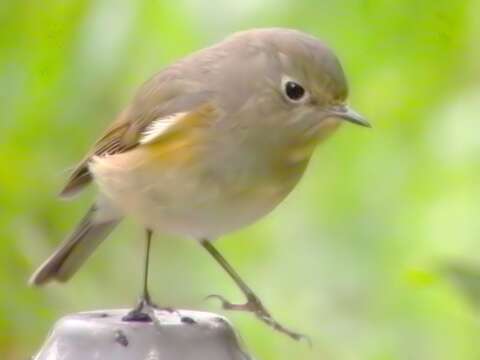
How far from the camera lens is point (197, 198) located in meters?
3.37

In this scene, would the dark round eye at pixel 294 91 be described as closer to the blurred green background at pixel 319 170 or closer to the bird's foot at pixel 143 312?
the blurred green background at pixel 319 170

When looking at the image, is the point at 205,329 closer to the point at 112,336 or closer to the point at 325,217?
the point at 112,336

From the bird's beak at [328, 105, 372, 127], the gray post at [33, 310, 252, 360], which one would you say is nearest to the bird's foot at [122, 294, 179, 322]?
the gray post at [33, 310, 252, 360]

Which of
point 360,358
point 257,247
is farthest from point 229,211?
point 257,247

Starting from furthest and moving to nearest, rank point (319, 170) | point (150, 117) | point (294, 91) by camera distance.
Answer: point (319, 170) < point (150, 117) < point (294, 91)

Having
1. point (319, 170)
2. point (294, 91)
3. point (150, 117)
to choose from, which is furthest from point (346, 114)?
Answer: point (319, 170)

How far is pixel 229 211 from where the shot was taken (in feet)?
11.2

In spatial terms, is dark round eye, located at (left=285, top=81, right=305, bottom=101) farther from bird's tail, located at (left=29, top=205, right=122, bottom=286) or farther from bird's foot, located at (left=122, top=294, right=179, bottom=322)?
bird's foot, located at (left=122, top=294, right=179, bottom=322)

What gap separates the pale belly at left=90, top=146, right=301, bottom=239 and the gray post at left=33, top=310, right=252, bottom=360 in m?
0.81

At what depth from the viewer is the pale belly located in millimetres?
3389

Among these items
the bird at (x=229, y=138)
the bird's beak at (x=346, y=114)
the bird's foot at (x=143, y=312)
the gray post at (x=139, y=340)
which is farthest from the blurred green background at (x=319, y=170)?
the gray post at (x=139, y=340)

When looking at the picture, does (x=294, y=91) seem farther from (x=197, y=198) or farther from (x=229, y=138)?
(x=197, y=198)

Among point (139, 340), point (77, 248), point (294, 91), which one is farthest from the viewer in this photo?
point (77, 248)

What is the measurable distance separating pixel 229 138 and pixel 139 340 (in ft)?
3.38
